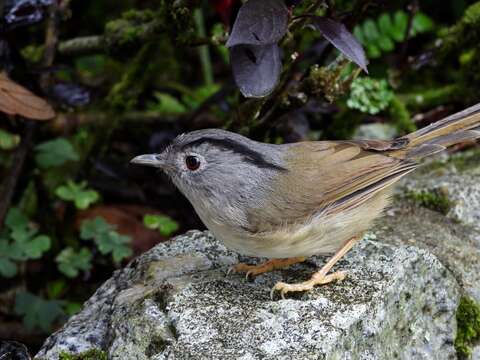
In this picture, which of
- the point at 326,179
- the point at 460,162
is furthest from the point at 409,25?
the point at 326,179

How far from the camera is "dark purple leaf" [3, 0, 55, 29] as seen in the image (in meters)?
4.27

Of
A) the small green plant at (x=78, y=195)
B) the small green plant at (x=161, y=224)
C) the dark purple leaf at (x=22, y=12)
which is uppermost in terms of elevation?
the dark purple leaf at (x=22, y=12)

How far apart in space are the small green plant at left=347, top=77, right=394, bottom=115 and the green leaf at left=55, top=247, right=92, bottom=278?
6.06 feet

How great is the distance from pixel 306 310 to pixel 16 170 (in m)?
2.24

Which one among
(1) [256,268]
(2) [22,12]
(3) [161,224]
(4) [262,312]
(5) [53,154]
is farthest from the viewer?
(5) [53,154]

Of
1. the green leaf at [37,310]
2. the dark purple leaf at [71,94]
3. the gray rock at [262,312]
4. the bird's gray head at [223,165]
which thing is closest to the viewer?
the gray rock at [262,312]

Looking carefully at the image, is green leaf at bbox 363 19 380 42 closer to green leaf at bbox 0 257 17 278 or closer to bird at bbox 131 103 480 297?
bird at bbox 131 103 480 297

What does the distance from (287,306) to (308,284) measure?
0.64 ft

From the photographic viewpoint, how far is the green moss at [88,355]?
330cm

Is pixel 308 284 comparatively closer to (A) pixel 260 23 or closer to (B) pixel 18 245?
(A) pixel 260 23

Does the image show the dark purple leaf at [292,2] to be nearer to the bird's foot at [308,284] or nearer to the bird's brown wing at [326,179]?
the bird's brown wing at [326,179]

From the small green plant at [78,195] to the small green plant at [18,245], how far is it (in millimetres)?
270

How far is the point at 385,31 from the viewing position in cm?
549

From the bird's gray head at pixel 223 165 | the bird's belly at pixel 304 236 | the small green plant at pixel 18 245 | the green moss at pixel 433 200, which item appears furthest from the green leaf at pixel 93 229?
the green moss at pixel 433 200
